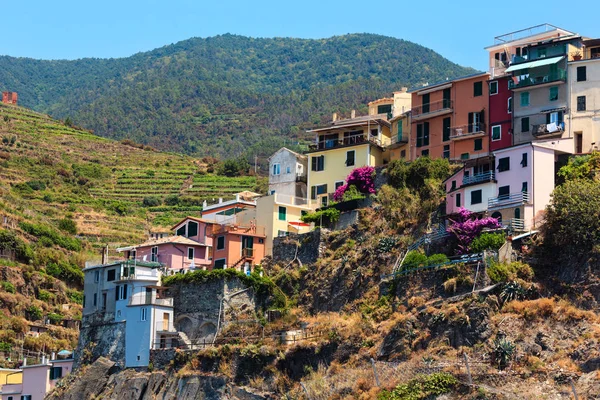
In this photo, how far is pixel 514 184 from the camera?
Answer: 62.6 m

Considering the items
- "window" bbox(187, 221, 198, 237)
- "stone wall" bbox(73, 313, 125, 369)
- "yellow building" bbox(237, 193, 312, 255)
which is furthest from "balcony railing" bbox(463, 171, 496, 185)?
"stone wall" bbox(73, 313, 125, 369)

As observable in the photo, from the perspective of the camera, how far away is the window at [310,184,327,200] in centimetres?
8159

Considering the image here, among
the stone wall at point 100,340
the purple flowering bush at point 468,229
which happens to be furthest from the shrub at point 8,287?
the purple flowering bush at point 468,229

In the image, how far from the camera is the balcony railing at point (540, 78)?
68.7m

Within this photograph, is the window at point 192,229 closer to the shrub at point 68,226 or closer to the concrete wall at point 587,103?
the concrete wall at point 587,103

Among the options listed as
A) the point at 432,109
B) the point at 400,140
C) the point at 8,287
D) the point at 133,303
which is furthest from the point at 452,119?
the point at 8,287

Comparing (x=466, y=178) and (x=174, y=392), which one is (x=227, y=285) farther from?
(x=466, y=178)

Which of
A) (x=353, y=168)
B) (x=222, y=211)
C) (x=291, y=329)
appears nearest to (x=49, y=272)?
(x=222, y=211)

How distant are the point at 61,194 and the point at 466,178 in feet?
259

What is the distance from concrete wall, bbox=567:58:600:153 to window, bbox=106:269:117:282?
3210 centimetres

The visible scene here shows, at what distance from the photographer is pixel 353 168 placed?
80.6 m

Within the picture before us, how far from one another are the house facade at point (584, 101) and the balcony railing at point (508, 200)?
673 cm

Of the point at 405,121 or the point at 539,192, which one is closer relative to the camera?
the point at 539,192

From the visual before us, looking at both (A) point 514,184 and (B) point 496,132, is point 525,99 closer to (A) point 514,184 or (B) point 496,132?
(B) point 496,132
